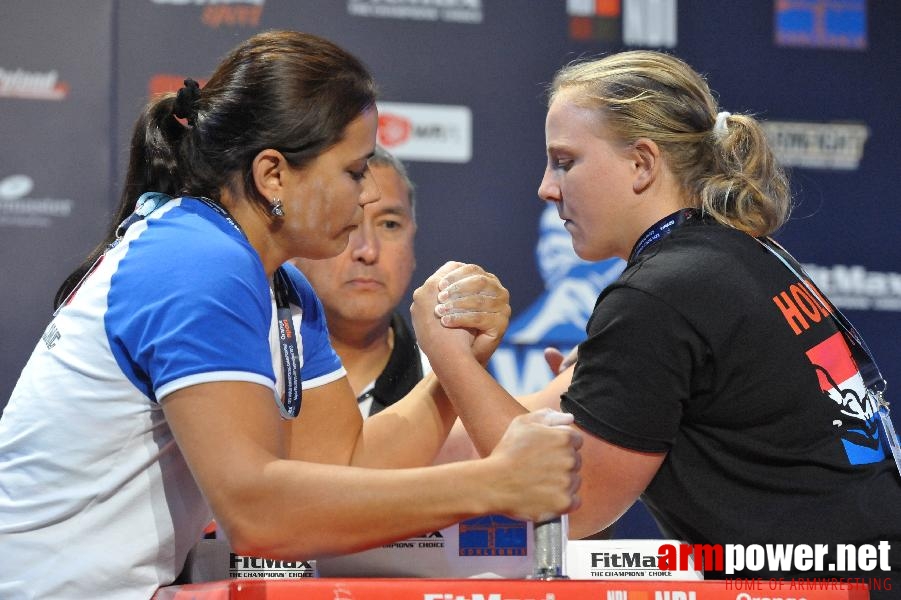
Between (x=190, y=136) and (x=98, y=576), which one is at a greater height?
(x=190, y=136)

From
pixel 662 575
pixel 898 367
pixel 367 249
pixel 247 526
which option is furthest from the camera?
pixel 898 367

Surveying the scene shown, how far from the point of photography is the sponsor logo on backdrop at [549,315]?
139 inches

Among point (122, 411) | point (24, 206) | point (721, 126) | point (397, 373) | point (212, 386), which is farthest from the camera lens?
point (24, 206)

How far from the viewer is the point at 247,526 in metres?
1.18

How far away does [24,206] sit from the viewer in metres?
3.26

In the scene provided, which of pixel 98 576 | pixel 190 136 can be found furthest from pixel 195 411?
pixel 190 136

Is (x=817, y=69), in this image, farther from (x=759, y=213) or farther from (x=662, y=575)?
(x=662, y=575)

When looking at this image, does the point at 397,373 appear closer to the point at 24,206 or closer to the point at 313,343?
the point at 313,343

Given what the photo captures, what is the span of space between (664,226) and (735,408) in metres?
0.37

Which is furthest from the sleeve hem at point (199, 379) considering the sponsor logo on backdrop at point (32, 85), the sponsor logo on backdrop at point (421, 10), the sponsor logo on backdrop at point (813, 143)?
the sponsor logo on backdrop at point (813, 143)

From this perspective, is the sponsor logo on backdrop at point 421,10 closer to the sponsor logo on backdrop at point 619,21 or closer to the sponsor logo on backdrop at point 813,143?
the sponsor logo on backdrop at point 619,21

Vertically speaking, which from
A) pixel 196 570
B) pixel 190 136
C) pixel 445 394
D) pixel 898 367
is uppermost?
pixel 190 136

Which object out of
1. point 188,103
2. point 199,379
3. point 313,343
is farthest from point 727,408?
point 188,103

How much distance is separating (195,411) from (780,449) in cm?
82
